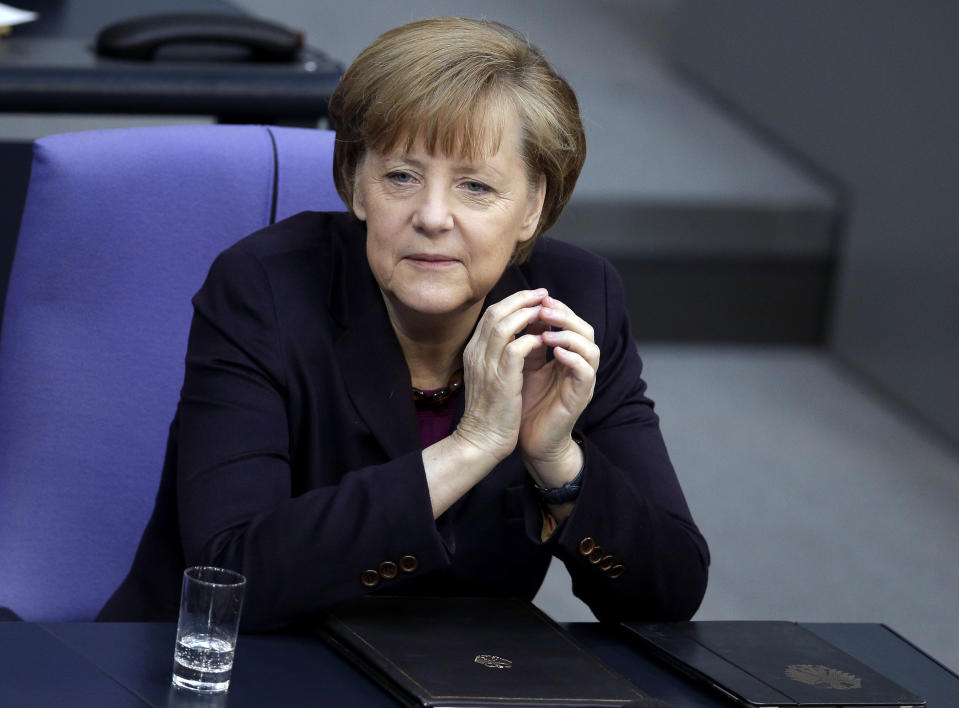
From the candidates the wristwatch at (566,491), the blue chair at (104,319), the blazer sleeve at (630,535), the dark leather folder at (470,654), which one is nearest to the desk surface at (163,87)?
the blue chair at (104,319)

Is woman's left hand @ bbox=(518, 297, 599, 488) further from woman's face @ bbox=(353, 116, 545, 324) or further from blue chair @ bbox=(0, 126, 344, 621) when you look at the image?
blue chair @ bbox=(0, 126, 344, 621)

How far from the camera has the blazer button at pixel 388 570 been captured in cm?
130

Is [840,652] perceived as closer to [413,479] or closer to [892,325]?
[413,479]

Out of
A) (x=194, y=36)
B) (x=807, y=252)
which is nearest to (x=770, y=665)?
(x=194, y=36)

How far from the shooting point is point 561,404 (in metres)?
1.38

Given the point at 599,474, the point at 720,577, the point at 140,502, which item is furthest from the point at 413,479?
the point at 720,577

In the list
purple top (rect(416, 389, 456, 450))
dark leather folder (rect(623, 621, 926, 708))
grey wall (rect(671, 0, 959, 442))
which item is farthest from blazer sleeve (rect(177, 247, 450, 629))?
grey wall (rect(671, 0, 959, 442))

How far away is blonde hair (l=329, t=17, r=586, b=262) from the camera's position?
4.65 feet

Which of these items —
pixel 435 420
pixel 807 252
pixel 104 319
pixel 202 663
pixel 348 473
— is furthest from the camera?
pixel 807 252

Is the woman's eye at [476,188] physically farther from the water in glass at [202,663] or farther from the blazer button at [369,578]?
the water in glass at [202,663]

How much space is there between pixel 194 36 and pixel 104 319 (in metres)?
0.81

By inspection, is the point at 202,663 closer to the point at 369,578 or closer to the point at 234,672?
the point at 234,672

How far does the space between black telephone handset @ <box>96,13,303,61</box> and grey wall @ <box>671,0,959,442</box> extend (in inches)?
89.7

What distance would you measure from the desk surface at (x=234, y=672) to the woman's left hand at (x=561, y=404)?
169 mm
